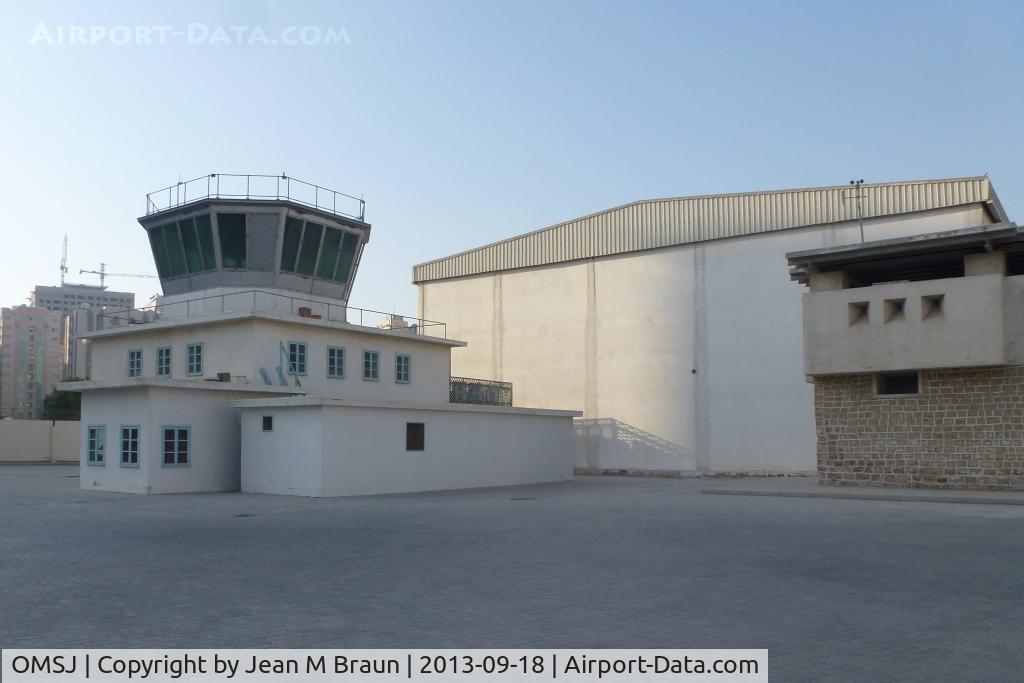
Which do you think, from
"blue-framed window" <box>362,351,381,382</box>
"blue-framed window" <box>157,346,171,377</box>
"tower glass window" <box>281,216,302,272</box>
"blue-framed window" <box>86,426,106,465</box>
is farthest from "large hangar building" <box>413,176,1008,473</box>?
"blue-framed window" <box>86,426,106,465</box>

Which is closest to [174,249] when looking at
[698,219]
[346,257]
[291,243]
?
[291,243]

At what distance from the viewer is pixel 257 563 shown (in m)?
11.9

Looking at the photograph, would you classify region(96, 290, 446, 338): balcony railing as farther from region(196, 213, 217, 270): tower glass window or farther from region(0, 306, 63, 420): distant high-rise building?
region(0, 306, 63, 420): distant high-rise building

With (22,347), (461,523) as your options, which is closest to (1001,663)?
(461,523)

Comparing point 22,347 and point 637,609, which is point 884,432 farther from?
point 22,347

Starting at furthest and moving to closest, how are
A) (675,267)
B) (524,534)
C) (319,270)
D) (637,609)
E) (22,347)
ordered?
(22,347) → (675,267) → (319,270) → (524,534) → (637,609)

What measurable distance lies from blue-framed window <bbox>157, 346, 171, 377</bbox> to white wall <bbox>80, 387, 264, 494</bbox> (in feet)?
10.9

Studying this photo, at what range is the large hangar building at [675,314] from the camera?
33500 millimetres

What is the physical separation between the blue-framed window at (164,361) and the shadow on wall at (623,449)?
1729 cm

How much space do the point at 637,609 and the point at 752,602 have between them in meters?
1.24

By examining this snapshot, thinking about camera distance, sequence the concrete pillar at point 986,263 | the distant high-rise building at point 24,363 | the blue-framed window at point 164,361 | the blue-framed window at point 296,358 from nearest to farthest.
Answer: the concrete pillar at point 986,263
the blue-framed window at point 296,358
the blue-framed window at point 164,361
the distant high-rise building at point 24,363

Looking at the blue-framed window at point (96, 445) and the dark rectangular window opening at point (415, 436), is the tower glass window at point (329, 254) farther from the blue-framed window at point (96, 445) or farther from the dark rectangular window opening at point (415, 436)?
the blue-framed window at point (96, 445)

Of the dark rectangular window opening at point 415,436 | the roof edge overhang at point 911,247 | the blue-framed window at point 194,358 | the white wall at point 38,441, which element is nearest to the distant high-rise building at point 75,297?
the white wall at point 38,441

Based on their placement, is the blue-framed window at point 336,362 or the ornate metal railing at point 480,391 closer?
the blue-framed window at point 336,362
